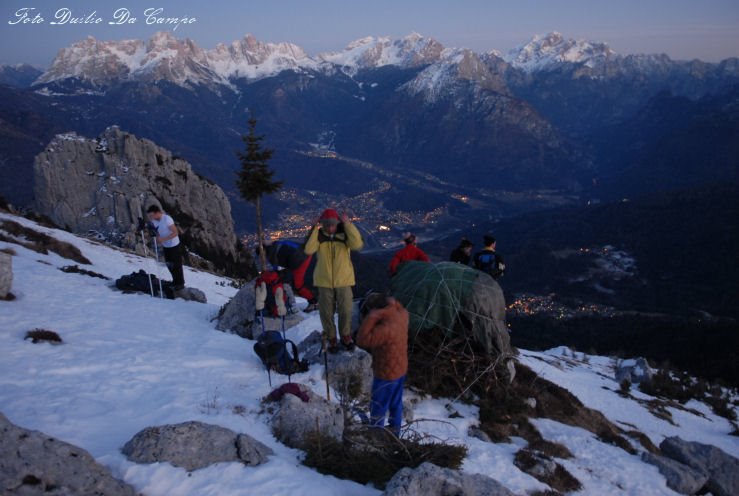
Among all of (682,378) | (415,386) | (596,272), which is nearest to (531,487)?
(415,386)

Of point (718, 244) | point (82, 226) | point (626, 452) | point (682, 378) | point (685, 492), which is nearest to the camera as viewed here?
point (685, 492)

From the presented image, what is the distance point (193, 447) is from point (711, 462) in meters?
14.3

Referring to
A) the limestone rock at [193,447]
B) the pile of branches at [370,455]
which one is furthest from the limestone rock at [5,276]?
the pile of branches at [370,455]

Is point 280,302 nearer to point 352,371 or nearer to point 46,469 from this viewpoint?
point 352,371

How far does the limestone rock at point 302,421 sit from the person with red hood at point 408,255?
7080 millimetres

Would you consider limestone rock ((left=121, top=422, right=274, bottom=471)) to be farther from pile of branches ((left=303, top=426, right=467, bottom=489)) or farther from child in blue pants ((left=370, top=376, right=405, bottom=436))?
child in blue pants ((left=370, top=376, right=405, bottom=436))

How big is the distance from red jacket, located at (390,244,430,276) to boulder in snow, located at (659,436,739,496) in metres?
9.34

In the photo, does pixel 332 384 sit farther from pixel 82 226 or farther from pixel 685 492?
pixel 82 226

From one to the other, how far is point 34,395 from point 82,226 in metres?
55.8

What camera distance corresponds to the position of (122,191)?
57.0 metres

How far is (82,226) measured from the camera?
5550 centimetres

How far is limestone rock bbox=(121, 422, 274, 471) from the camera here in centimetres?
638

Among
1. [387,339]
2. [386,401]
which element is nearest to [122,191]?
[386,401]

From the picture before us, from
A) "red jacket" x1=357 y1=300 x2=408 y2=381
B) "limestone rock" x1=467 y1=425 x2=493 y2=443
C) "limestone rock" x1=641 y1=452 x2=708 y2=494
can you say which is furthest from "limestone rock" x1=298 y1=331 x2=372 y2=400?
"limestone rock" x1=641 y1=452 x2=708 y2=494
